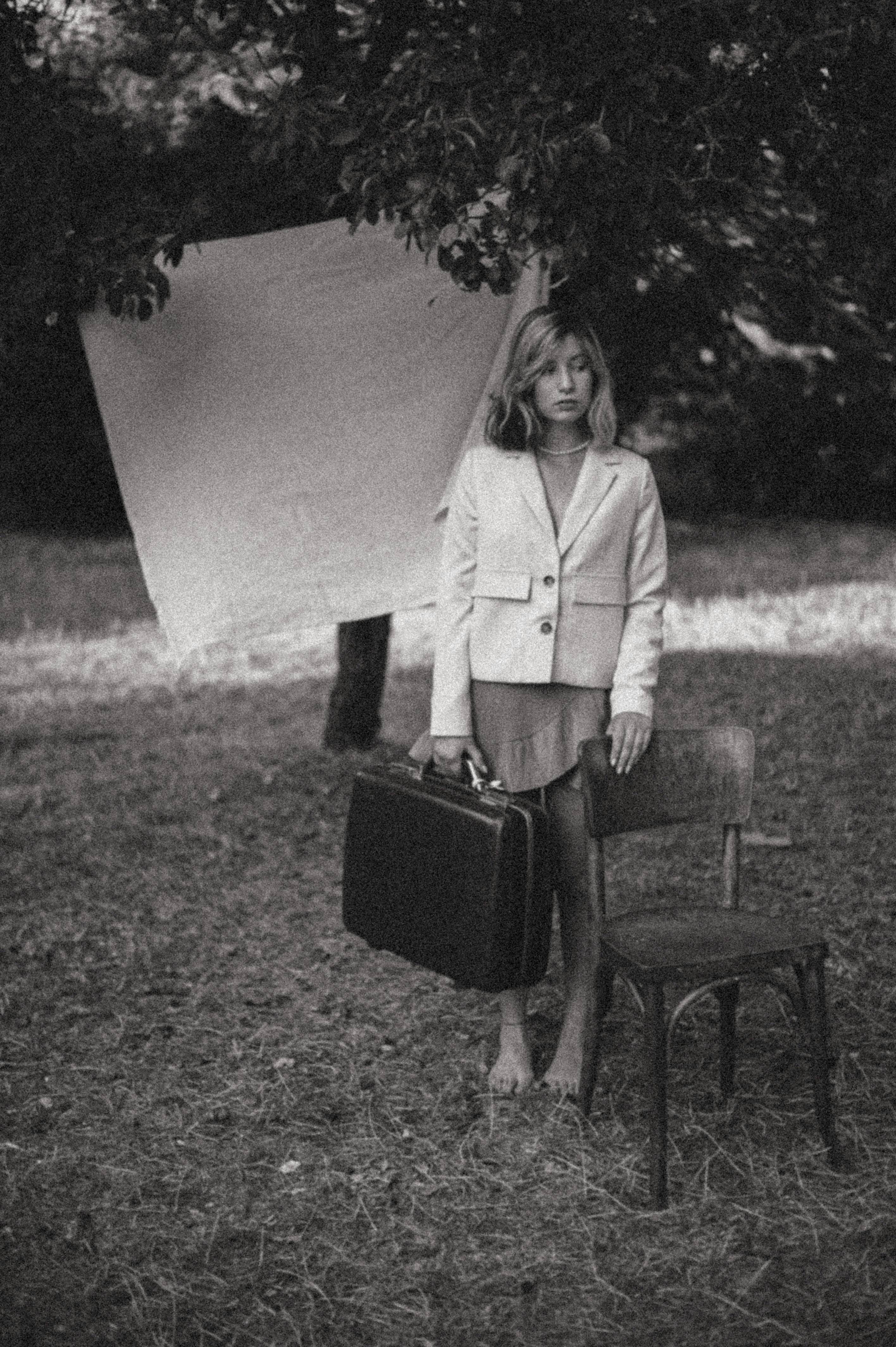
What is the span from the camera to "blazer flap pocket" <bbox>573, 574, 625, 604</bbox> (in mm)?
3914

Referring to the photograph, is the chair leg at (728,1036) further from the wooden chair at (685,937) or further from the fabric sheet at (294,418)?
the fabric sheet at (294,418)

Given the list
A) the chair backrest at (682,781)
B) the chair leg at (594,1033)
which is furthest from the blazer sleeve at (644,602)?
the chair leg at (594,1033)

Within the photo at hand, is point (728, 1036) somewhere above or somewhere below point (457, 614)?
below

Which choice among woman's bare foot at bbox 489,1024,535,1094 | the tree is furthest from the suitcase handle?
the tree

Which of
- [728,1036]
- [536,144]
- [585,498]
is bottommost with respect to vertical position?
[728,1036]

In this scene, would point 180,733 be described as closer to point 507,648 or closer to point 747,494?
point 507,648

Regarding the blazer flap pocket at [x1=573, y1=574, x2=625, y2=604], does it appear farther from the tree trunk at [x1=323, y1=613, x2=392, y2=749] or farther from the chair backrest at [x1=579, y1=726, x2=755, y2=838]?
the tree trunk at [x1=323, y1=613, x2=392, y2=749]

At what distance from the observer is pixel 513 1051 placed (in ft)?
13.7

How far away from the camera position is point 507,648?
3.93 meters

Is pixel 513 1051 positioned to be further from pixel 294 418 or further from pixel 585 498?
pixel 294 418

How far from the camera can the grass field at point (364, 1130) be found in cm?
324

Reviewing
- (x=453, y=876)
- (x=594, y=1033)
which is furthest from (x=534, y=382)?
(x=594, y=1033)

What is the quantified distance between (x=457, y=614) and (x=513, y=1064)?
1.14m

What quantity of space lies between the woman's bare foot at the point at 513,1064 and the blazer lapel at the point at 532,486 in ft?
4.10
